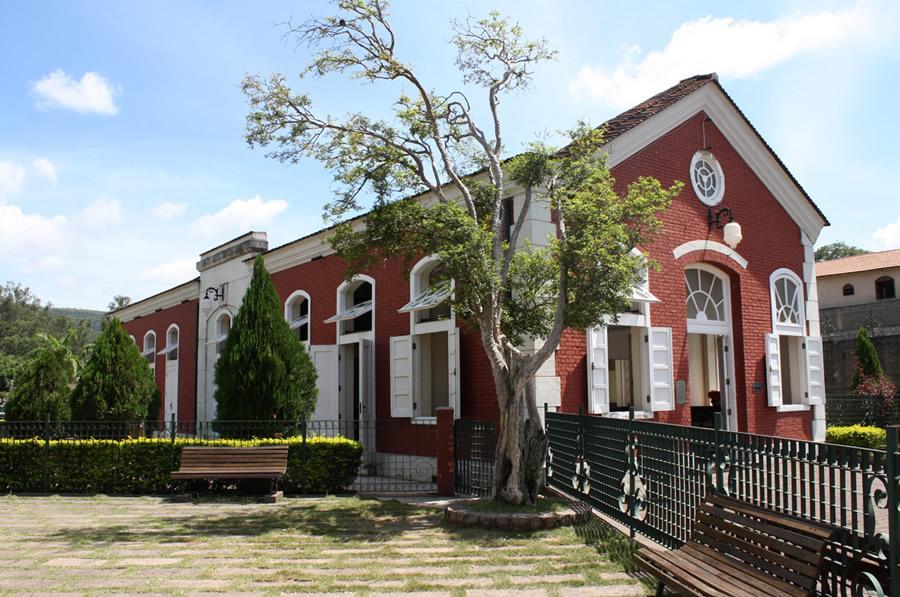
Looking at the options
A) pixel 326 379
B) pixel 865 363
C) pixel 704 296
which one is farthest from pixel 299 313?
pixel 865 363

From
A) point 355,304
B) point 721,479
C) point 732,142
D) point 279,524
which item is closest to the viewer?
point 721,479

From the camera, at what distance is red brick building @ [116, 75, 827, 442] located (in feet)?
36.5

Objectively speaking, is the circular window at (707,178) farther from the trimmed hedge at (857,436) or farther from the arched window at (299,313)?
the arched window at (299,313)

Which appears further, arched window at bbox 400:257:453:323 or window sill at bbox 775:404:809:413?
window sill at bbox 775:404:809:413

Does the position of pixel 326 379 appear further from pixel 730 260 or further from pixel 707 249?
pixel 730 260

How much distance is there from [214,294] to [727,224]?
12.9 meters

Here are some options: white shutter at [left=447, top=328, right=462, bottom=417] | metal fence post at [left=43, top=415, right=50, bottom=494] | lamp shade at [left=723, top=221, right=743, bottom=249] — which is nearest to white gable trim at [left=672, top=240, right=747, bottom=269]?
lamp shade at [left=723, top=221, right=743, bottom=249]

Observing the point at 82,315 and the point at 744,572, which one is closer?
Result: the point at 744,572

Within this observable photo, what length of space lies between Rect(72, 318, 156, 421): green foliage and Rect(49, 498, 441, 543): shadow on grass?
2922mm

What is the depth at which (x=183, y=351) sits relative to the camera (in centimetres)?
2122

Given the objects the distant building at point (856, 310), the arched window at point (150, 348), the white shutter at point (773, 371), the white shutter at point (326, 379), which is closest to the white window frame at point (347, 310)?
the white shutter at point (326, 379)

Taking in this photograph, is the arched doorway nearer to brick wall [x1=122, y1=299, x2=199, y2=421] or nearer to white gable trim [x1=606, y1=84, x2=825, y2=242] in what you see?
white gable trim [x1=606, y1=84, x2=825, y2=242]

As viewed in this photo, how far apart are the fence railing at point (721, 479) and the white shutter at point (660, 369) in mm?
2603

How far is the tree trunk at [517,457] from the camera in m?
7.84
